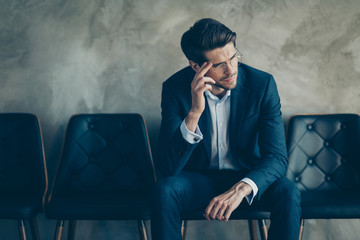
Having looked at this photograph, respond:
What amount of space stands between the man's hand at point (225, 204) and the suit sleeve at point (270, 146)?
8 cm

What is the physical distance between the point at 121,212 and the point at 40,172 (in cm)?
70

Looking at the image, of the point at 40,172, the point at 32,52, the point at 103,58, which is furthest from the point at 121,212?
the point at 32,52

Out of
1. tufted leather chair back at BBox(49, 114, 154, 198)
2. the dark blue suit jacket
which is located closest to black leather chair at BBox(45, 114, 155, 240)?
tufted leather chair back at BBox(49, 114, 154, 198)

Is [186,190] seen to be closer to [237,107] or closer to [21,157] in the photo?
[237,107]

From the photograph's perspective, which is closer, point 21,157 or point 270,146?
point 270,146

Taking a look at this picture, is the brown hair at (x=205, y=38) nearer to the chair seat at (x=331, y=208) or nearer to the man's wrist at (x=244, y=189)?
the man's wrist at (x=244, y=189)

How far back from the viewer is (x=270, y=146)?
72.7 inches

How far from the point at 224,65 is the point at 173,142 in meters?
0.46

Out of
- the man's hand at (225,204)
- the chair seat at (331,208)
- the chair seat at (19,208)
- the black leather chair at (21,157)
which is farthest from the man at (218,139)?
the black leather chair at (21,157)

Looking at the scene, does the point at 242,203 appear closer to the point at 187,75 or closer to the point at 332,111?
the point at 187,75

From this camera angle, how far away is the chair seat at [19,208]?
193 cm

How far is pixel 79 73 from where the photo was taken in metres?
2.61

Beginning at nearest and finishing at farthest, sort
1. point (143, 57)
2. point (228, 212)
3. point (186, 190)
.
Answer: point (228, 212)
point (186, 190)
point (143, 57)

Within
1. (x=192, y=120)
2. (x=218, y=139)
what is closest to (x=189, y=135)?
(x=192, y=120)
